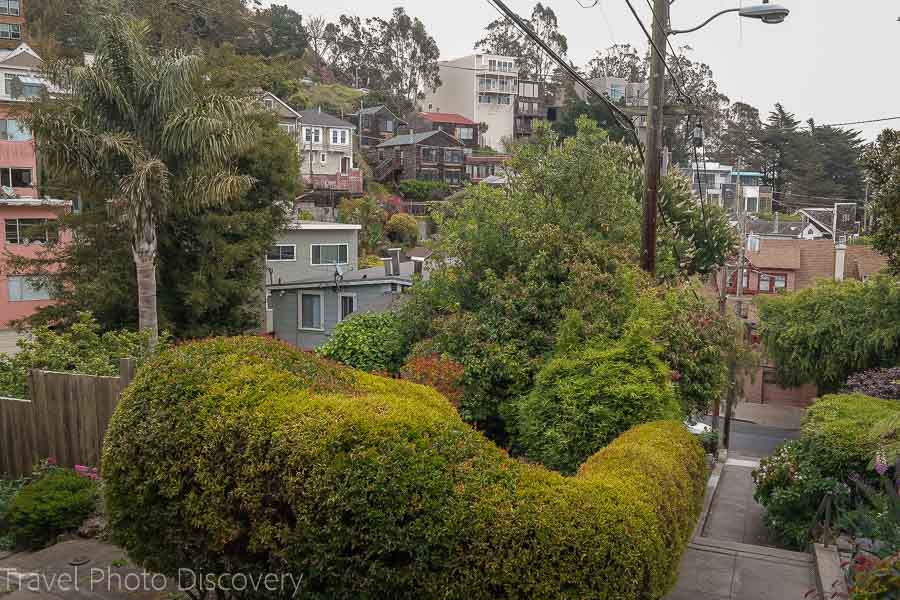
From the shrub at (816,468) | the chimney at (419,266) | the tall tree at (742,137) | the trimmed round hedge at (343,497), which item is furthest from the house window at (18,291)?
the tall tree at (742,137)

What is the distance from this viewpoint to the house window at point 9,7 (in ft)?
172

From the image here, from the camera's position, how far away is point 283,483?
5.21 metres

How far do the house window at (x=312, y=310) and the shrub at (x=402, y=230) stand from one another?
1984cm

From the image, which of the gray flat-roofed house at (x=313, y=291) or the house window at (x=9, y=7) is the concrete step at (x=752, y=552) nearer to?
the gray flat-roofed house at (x=313, y=291)

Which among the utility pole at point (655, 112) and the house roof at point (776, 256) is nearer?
the utility pole at point (655, 112)

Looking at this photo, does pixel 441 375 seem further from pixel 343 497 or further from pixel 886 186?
pixel 886 186

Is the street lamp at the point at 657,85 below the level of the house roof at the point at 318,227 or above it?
above

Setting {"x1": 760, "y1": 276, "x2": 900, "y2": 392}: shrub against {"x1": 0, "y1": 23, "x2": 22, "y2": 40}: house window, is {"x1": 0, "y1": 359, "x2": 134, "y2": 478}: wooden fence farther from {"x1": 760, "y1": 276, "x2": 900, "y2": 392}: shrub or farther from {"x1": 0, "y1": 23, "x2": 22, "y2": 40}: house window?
{"x1": 0, "y1": 23, "x2": 22, "y2": 40}: house window

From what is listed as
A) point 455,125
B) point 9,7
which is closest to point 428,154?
point 455,125

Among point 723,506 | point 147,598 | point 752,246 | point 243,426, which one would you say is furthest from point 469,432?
point 752,246

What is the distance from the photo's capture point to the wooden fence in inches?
344

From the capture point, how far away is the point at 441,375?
1240cm

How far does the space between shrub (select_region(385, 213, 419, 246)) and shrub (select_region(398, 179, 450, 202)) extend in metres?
11.7

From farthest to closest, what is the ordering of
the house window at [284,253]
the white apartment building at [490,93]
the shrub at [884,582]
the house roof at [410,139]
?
the white apartment building at [490,93] < the house roof at [410,139] < the house window at [284,253] < the shrub at [884,582]
